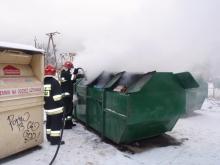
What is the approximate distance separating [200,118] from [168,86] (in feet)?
10.9

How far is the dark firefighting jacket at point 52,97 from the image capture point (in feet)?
15.5

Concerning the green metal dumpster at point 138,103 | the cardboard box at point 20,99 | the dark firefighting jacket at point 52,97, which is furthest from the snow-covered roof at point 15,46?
the green metal dumpster at point 138,103

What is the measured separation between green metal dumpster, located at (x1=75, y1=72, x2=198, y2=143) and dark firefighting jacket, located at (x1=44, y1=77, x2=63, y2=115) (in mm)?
880

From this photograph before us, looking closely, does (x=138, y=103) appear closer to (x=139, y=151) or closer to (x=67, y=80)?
(x=139, y=151)

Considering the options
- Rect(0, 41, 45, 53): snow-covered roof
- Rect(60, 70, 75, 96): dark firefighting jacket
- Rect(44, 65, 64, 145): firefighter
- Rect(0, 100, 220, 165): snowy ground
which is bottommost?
Rect(0, 100, 220, 165): snowy ground

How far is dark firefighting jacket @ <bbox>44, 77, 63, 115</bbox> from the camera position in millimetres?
4727

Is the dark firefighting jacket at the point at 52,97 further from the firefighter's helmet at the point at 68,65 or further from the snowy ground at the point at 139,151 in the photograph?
the firefighter's helmet at the point at 68,65

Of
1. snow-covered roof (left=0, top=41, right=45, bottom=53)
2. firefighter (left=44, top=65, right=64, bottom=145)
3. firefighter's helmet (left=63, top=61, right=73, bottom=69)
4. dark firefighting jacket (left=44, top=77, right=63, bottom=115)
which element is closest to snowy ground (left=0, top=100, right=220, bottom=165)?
firefighter (left=44, top=65, right=64, bottom=145)

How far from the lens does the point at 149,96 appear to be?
4.41 meters

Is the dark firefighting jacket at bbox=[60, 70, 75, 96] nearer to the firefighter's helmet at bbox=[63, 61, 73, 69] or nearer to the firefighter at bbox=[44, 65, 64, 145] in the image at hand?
the firefighter's helmet at bbox=[63, 61, 73, 69]

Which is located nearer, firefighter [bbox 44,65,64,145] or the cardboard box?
the cardboard box

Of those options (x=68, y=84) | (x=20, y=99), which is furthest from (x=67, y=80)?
(x=20, y=99)

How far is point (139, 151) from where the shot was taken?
177 inches

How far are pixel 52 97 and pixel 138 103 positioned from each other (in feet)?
5.53
